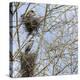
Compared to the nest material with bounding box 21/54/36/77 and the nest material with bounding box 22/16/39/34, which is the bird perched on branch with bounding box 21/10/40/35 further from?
the nest material with bounding box 21/54/36/77

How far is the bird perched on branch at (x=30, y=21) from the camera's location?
2.32m

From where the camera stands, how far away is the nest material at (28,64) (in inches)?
91.0

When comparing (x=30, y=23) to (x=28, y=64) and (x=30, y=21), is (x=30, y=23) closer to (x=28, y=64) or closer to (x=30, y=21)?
(x=30, y=21)

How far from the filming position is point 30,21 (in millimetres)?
2332

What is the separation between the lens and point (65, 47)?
2412 millimetres

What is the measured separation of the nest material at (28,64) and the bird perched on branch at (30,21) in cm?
22

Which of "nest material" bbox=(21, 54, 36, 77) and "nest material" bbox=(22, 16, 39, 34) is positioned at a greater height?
"nest material" bbox=(22, 16, 39, 34)

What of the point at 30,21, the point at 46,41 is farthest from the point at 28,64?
the point at 30,21

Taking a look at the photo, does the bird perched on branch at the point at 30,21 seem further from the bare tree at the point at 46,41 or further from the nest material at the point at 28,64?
the nest material at the point at 28,64

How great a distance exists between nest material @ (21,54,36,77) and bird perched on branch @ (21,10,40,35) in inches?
8.6

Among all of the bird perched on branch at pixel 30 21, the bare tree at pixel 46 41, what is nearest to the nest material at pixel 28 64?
the bare tree at pixel 46 41

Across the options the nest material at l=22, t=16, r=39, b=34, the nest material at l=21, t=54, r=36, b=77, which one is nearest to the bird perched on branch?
the nest material at l=22, t=16, r=39, b=34

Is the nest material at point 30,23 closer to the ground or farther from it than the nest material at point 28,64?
farther from it

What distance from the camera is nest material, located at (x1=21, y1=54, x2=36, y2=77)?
2311mm
